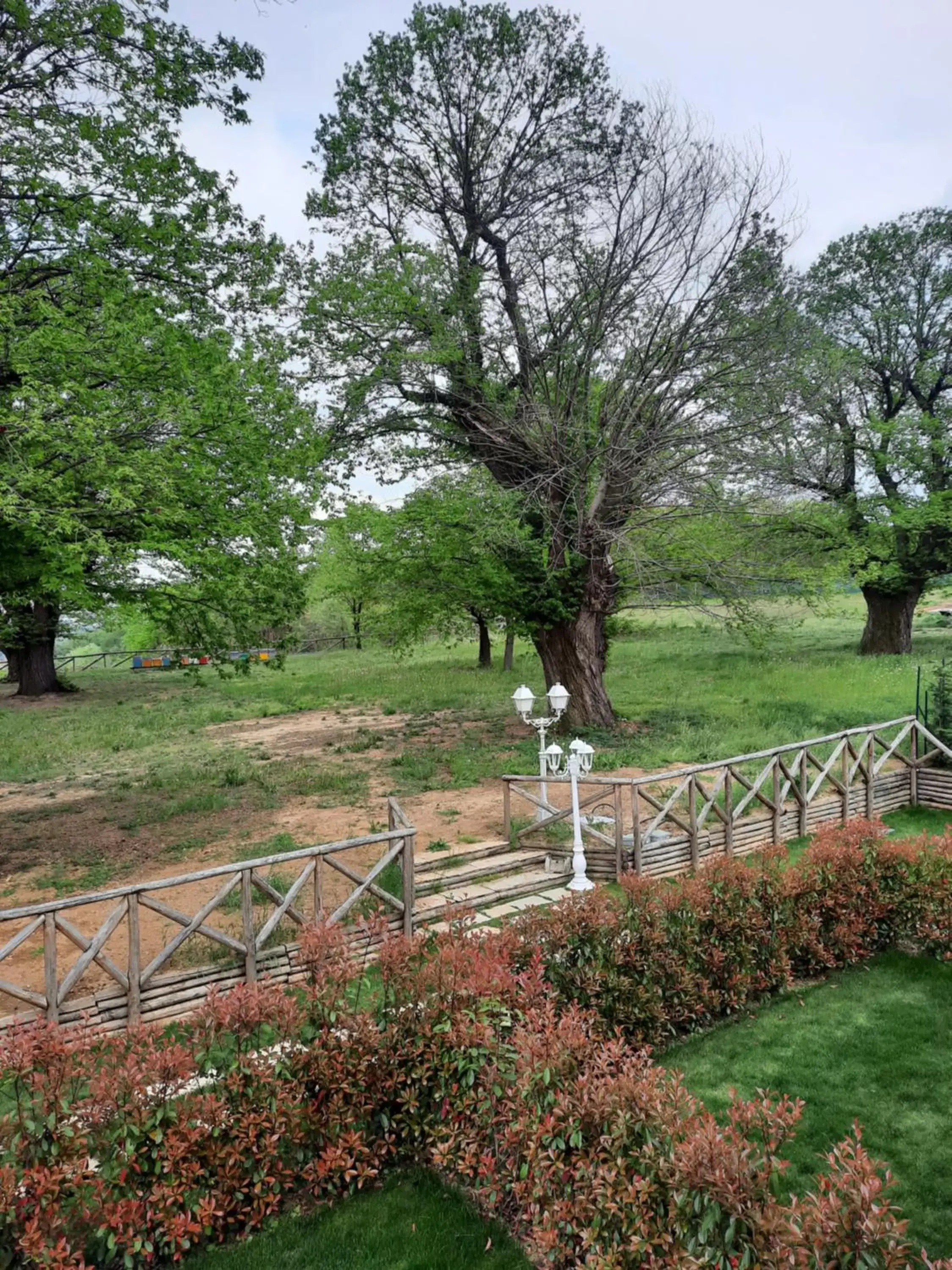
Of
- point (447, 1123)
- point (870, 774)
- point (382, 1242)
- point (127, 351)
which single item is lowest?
point (382, 1242)

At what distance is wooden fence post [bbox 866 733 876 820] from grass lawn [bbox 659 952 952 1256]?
15.1 ft

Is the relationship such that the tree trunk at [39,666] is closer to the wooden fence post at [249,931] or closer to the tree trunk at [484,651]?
the tree trunk at [484,651]

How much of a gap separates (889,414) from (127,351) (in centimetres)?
2396

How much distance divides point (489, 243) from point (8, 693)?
24507 millimetres

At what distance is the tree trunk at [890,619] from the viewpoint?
79.5 feet

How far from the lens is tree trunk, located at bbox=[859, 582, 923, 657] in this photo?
79.5ft

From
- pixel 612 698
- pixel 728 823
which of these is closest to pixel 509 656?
pixel 612 698

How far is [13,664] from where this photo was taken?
Answer: 28.8 metres

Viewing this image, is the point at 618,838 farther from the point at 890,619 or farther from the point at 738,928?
the point at 890,619

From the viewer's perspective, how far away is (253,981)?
6.26m

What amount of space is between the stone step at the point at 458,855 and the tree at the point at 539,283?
282 inches

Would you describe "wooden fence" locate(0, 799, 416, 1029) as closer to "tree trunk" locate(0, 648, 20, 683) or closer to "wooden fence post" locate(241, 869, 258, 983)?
"wooden fence post" locate(241, 869, 258, 983)

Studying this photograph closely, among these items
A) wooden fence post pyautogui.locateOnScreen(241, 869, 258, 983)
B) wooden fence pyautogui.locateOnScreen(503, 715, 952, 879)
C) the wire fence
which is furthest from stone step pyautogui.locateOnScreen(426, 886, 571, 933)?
the wire fence

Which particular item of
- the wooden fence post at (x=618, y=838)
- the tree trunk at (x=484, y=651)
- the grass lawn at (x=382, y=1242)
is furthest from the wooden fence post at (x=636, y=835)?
the tree trunk at (x=484, y=651)
